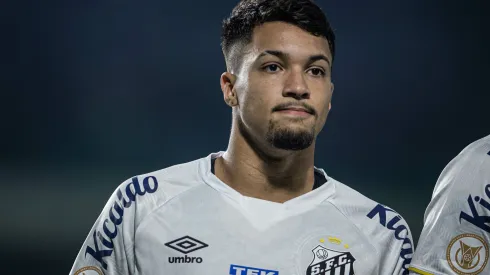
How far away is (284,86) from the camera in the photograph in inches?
105

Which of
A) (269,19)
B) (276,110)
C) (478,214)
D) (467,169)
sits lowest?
(478,214)

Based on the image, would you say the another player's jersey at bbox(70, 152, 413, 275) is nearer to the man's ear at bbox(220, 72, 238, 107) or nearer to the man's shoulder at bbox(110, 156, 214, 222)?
the man's shoulder at bbox(110, 156, 214, 222)

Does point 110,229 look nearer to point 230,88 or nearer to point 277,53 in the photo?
point 230,88

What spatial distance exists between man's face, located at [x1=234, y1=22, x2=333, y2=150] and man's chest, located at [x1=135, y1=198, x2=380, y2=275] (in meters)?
0.30

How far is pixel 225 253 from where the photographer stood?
2.70 m

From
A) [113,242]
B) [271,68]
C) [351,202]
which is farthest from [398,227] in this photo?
[113,242]

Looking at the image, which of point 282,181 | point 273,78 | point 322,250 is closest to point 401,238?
point 322,250

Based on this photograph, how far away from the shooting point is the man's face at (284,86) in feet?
8.71

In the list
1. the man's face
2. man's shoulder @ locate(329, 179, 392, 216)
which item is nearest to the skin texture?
→ the man's face

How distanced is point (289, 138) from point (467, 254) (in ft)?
2.24

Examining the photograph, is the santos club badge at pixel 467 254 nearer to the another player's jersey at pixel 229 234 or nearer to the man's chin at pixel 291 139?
the another player's jersey at pixel 229 234

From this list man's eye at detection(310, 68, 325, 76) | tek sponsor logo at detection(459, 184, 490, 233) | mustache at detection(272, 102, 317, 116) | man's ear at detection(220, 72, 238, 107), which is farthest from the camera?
man's ear at detection(220, 72, 238, 107)

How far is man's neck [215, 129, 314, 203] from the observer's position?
9.34 feet

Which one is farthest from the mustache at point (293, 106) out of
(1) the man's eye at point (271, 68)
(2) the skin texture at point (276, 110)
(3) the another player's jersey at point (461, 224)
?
(3) the another player's jersey at point (461, 224)
